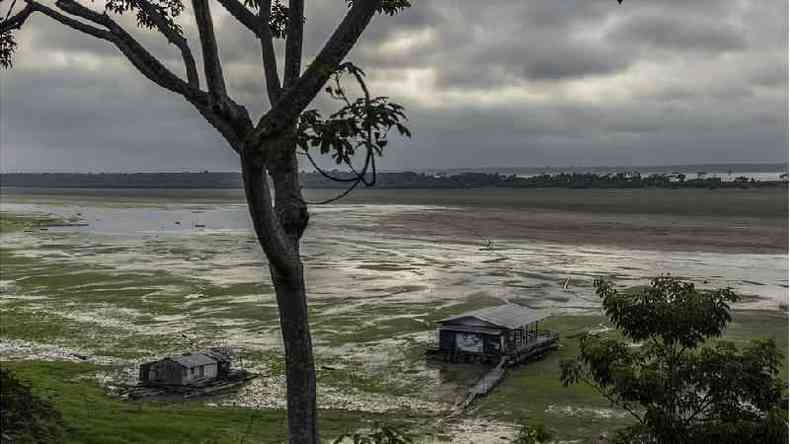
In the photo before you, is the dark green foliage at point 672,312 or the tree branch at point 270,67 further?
the dark green foliage at point 672,312

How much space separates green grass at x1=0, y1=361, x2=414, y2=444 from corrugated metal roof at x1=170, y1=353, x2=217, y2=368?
177cm

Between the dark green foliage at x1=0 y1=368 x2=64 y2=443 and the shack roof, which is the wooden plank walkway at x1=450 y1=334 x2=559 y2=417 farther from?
the dark green foliage at x1=0 y1=368 x2=64 y2=443

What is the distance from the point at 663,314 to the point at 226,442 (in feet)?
47.8

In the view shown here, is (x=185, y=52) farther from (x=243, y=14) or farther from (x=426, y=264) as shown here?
(x=426, y=264)

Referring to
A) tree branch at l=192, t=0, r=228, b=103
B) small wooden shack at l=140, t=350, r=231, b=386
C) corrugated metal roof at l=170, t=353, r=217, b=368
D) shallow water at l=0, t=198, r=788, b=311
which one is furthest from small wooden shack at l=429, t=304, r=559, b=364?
tree branch at l=192, t=0, r=228, b=103

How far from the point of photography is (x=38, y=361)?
3238 cm

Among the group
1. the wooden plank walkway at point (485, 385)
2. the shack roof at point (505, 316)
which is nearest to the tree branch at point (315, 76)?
the wooden plank walkway at point (485, 385)

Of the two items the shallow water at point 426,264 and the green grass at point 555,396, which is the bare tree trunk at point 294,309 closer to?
the green grass at point 555,396

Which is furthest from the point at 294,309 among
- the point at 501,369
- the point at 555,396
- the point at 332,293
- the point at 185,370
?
the point at 332,293

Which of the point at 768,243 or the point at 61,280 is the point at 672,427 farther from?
the point at 768,243

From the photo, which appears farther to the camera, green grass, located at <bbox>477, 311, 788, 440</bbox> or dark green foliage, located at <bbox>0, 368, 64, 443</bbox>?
green grass, located at <bbox>477, 311, 788, 440</bbox>

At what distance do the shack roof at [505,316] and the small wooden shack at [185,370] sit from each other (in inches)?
426

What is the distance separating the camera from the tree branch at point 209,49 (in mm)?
7297

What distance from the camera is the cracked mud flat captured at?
31.3 metres
